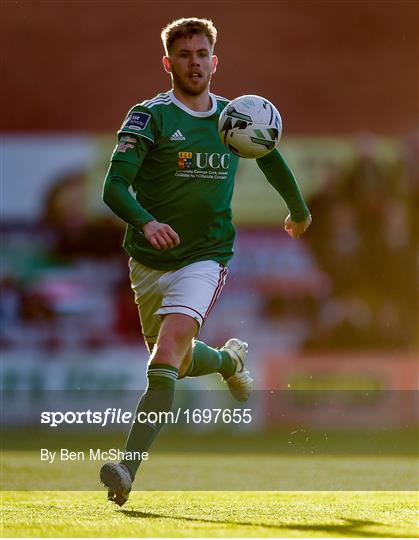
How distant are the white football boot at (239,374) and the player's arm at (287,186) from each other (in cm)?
76

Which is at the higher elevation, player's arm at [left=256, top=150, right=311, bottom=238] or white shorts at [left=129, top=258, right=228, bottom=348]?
player's arm at [left=256, top=150, right=311, bottom=238]

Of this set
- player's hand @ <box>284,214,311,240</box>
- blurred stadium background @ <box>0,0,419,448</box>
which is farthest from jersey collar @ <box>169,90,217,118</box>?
blurred stadium background @ <box>0,0,419,448</box>

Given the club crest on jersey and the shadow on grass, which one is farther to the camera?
the club crest on jersey

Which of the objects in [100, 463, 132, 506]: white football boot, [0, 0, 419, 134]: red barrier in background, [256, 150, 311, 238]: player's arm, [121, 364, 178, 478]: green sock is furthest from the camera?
[0, 0, 419, 134]: red barrier in background

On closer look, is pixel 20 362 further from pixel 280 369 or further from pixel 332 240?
pixel 332 240

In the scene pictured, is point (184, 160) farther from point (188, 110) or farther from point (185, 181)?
point (188, 110)

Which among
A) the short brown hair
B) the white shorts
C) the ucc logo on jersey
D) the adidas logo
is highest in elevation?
the short brown hair

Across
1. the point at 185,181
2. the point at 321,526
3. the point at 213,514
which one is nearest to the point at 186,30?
the point at 185,181

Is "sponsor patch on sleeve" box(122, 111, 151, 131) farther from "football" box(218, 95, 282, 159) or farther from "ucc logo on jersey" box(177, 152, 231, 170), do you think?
"football" box(218, 95, 282, 159)

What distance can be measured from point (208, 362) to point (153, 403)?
92 cm

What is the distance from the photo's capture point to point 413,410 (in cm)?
1009

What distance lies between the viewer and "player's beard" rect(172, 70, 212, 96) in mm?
4703

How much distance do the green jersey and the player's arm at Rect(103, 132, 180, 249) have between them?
14 cm

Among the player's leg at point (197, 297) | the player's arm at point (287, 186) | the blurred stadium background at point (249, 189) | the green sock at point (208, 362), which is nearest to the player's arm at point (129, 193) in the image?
the player's leg at point (197, 297)
